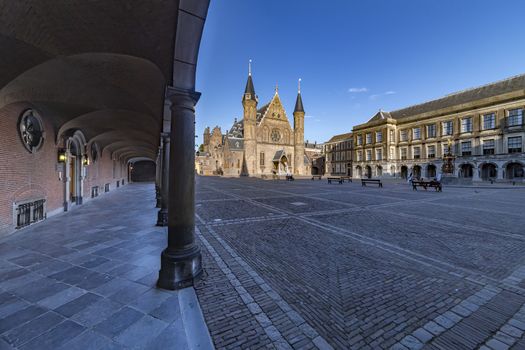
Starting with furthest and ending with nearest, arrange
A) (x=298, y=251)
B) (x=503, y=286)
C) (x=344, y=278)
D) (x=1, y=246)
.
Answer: (x=1, y=246), (x=298, y=251), (x=344, y=278), (x=503, y=286)

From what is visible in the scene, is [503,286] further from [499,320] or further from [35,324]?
[35,324]

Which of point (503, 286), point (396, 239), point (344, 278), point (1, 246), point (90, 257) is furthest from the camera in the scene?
point (396, 239)

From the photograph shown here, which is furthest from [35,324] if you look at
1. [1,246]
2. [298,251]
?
[1,246]

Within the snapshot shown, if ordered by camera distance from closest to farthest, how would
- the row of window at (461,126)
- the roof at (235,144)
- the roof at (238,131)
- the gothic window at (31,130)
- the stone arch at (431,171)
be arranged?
the gothic window at (31,130) → the row of window at (461,126) → the stone arch at (431,171) → the roof at (235,144) → the roof at (238,131)

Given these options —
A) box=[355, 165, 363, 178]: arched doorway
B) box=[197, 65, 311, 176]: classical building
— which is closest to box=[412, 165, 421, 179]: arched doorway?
box=[355, 165, 363, 178]: arched doorway

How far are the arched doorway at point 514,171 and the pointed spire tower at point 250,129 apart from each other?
4087 centimetres

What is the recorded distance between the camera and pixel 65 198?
9789 millimetres

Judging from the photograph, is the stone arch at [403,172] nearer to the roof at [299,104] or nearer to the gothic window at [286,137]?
the gothic window at [286,137]

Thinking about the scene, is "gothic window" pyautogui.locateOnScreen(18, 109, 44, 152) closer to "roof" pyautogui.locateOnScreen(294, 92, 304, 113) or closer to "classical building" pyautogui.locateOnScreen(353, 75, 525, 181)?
"classical building" pyautogui.locateOnScreen(353, 75, 525, 181)

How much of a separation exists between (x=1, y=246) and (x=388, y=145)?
51.5 m

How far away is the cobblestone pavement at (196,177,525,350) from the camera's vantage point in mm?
2396

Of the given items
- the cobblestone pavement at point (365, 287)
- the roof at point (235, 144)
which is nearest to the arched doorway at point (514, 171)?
the cobblestone pavement at point (365, 287)

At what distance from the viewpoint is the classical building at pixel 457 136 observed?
31344 mm

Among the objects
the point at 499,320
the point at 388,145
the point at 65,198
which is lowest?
the point at 499,320
